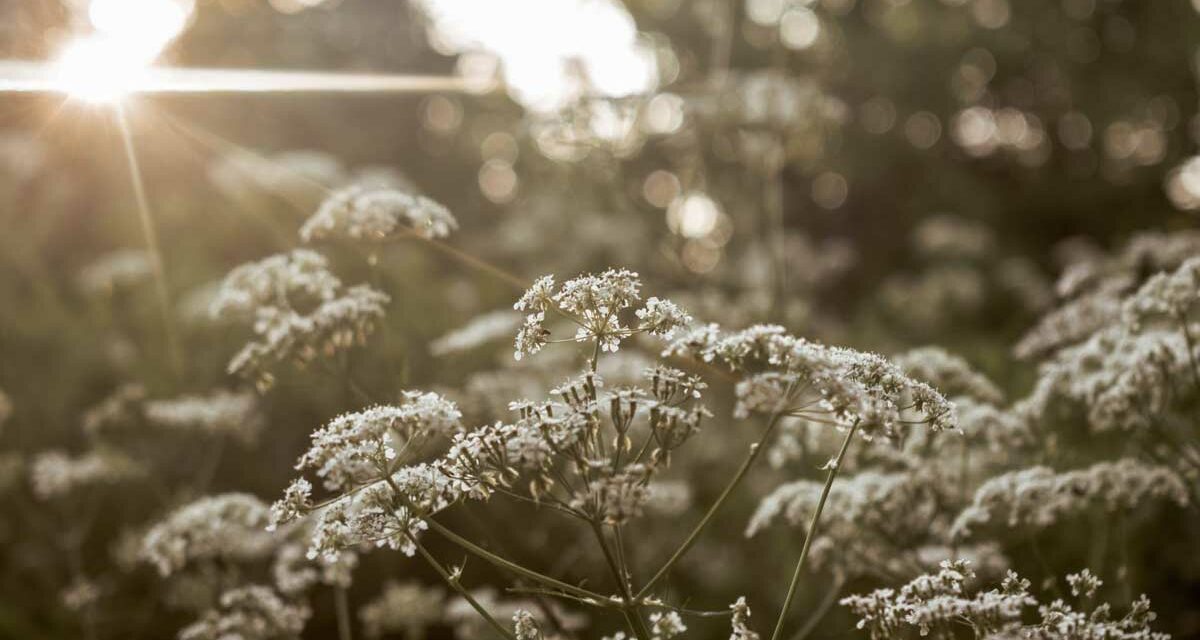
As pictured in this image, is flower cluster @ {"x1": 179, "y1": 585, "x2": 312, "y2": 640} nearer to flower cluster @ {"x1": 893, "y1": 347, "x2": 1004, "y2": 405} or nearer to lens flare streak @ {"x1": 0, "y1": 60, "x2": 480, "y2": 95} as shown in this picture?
flower cluster @ {"x1": 893, "y1": 347, "x2": 1004, "y2": 405}

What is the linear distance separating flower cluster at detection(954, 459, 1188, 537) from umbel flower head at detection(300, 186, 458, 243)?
2988 millimetres

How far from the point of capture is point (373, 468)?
130 inches

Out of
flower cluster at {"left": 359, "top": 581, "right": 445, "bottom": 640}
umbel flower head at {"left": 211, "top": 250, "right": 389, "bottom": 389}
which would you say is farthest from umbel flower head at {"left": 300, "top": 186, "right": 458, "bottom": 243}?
flower cluster at {"left": 359, "top": 581, "right": 445, "bottom": 640}

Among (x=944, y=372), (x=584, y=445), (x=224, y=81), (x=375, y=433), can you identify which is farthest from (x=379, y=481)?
(x=224, y=81)

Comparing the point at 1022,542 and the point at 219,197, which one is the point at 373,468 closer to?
the point at 1022,542

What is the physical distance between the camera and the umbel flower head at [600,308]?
3.62m

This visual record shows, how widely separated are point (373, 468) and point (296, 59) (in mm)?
14465

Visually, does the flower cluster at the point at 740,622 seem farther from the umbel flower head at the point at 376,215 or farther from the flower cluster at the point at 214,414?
the flower cluster at the point at 214,414

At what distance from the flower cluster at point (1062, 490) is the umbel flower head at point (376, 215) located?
299cm

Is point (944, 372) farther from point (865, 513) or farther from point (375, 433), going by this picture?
point (375, 433)

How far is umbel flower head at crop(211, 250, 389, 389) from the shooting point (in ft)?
15.4

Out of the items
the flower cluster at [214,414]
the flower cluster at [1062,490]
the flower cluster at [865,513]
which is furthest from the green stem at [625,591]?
the flower cluster at [214,414]

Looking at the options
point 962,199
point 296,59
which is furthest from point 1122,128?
point 296,59

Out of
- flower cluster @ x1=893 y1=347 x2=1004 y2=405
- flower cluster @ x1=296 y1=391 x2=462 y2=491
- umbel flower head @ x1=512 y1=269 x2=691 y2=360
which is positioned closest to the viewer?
flower cluster @ x1=296 y1=391 x2=462 y2=491
